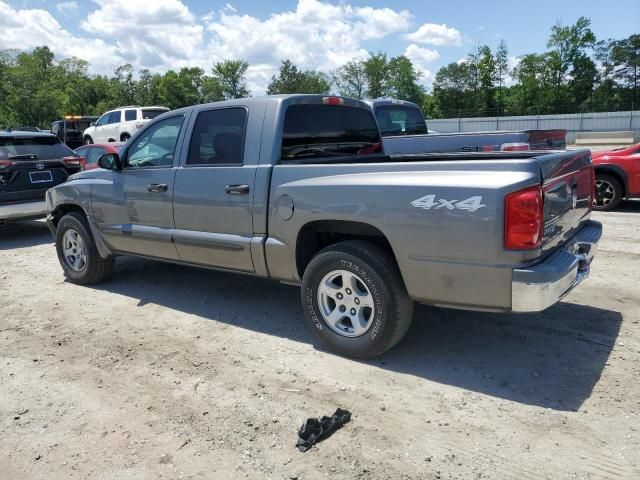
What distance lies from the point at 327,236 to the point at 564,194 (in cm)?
175

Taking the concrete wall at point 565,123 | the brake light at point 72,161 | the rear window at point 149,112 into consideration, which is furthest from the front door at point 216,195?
the concrete wall at point 565,123

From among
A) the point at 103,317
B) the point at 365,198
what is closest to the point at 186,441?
the point at 365,198

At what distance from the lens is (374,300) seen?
3.73 metres

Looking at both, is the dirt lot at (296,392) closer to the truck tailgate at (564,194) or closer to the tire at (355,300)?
the tire at (355,300)

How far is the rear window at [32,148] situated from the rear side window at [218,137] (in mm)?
5583

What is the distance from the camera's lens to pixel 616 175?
945cm

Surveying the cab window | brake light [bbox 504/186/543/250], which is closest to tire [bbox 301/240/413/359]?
brake light [bbox 504/186/543/250]

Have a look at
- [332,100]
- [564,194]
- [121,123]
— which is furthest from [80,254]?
[121,123]

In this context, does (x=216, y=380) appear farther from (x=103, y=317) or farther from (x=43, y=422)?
(x=103, y=317)

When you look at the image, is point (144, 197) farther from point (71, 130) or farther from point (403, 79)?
point (403, 79)

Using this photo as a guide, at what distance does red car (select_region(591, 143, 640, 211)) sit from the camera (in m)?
9.27

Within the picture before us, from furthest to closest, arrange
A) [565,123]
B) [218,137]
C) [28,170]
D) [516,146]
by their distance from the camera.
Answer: [565,123], [28,170], [516,146], [218,137]

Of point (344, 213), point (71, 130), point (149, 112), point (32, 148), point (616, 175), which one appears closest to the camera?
point (344, 213)

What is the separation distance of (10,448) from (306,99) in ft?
10.8
